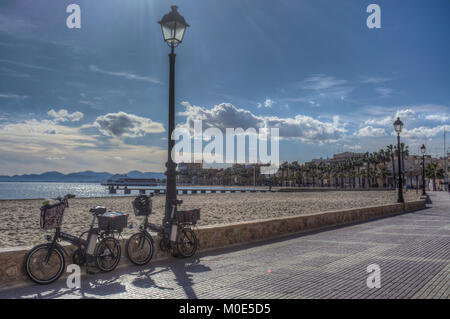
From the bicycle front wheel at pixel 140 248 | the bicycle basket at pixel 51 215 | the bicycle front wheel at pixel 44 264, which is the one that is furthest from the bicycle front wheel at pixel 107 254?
the bicycle basket at pixel 51 215

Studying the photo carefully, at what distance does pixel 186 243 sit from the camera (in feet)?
23.1

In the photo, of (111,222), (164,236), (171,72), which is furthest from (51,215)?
(171,72)

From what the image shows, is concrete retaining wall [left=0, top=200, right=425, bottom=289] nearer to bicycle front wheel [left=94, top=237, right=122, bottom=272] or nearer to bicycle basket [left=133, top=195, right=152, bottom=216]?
bicycle front wheel [left=94, top=237, right=122, bottom=272]

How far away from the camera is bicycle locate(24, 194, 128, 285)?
5.05m

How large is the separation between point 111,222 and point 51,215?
36.7 inches

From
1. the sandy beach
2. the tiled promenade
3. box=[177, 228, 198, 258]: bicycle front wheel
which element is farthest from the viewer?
the sandy beach

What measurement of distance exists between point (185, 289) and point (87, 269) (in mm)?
1680

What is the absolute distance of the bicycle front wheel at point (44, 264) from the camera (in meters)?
4.97

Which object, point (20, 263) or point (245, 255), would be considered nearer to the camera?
point (20, 263)

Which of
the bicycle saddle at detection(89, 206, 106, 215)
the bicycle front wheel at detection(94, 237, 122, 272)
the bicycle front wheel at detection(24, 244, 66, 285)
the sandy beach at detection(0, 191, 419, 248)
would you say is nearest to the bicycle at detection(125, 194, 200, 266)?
the bicycle front wheel at detection(94, 237, 122, 272)

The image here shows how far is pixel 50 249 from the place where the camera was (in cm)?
513

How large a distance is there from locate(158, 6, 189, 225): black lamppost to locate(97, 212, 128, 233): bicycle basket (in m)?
1.33
